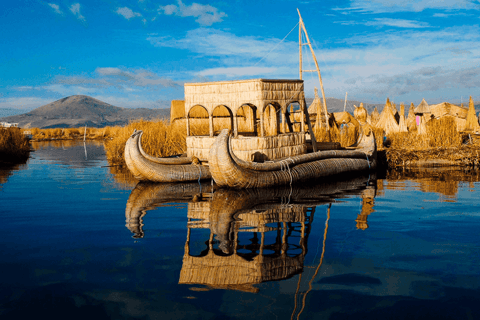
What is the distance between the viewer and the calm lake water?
424 cm

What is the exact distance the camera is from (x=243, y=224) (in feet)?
24.2

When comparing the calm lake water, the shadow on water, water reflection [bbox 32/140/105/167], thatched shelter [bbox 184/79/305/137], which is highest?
thatched shelter [bbox 184/79/305/137]

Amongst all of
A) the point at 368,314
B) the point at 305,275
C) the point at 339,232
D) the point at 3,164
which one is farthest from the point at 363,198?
the point at 3,164

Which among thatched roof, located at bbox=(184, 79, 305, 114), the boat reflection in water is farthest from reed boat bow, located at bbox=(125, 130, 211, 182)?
thatched roof, located at bbox=(184, 79, 305, 114)

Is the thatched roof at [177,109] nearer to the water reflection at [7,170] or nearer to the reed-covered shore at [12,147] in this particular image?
the reed-covered shore at [12,147]

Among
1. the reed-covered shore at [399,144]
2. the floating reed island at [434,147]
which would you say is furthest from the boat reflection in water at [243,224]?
the reed-covered shore at [399,144]

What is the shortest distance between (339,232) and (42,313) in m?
4.39

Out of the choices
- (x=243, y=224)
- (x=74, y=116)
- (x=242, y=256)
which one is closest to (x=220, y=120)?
(x=243, y=224)

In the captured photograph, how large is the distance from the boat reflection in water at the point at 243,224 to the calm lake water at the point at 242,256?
24mm

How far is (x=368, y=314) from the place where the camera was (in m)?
4.02

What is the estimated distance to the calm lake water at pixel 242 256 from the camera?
4.24m

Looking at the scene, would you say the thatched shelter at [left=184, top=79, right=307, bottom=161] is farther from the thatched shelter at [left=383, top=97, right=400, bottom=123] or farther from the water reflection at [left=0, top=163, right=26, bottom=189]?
the thatched shelter at [left=383, top=97, right=400, bottom=123]

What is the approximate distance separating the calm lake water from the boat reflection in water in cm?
2

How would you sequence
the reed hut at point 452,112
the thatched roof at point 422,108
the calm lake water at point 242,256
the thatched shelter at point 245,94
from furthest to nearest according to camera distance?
the thatched roof at point 422,108
the reed hut at point 452,112
the thatched shelter at point 245,94
the calm lake water at point 242,256
